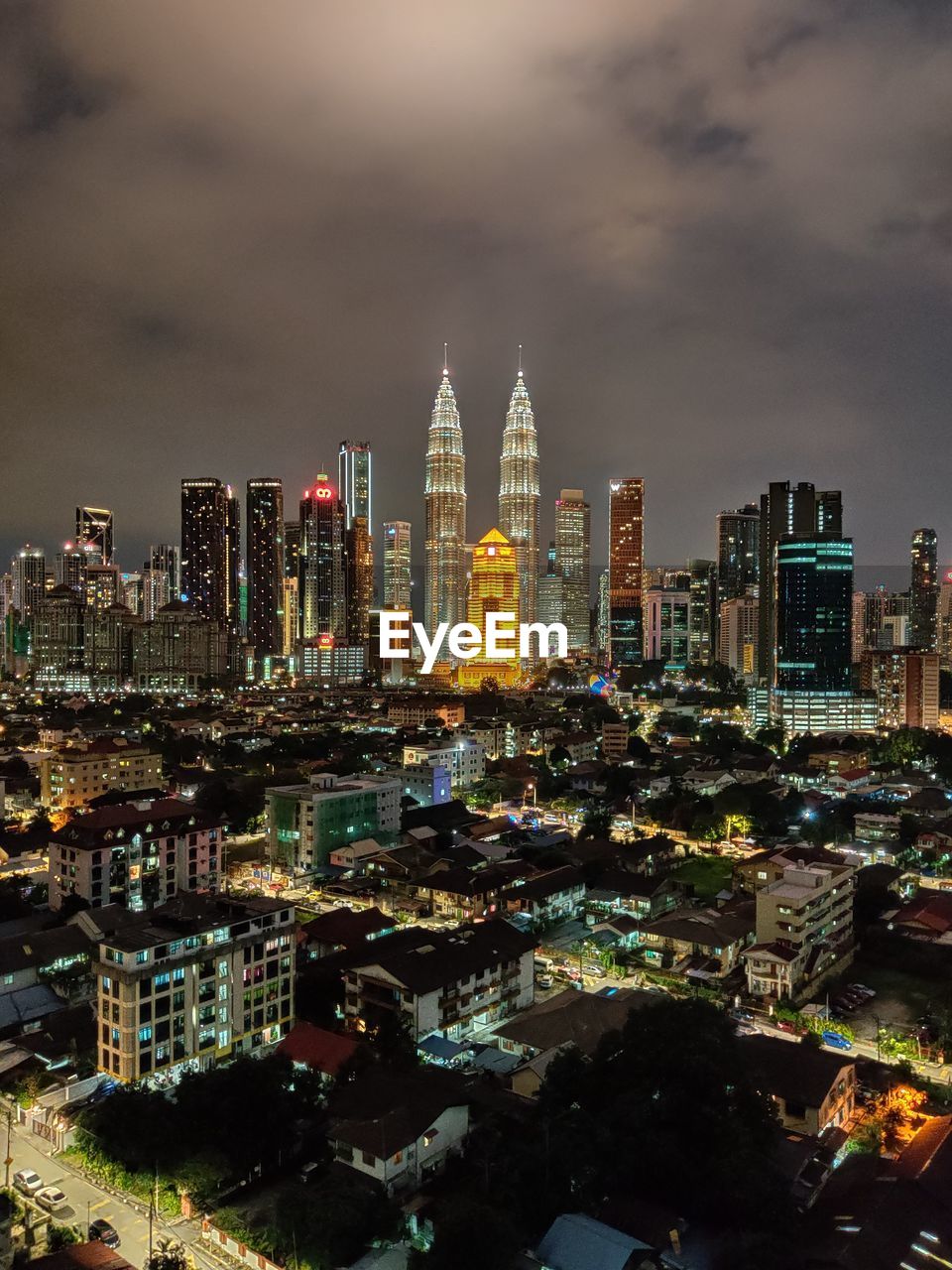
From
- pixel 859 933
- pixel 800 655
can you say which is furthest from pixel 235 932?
pixel 800 655

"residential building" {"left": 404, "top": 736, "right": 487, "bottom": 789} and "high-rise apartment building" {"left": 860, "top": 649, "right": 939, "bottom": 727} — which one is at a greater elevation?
"high-rise apartment building" {"left": 860, "top": 649, "right": 939, "bottom": 727}

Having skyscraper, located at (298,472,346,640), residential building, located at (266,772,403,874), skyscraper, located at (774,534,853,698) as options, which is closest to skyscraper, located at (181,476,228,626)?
skyscraper, located at (298,472,346,640)

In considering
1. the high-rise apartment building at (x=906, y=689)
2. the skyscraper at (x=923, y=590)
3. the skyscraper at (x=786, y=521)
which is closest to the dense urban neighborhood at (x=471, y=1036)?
the high-rise apartment building at (x=906, y=689)

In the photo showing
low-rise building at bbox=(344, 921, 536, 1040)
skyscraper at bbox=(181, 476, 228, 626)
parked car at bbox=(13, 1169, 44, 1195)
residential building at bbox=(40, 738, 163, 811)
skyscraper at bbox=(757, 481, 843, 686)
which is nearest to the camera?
parked car at bbox=(13, 1169, 44, 1195)

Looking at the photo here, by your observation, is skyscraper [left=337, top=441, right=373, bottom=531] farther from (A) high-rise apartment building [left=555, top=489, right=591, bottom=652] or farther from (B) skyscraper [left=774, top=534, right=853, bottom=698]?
(B) skyscraper [left=774, top=534, right=853, bottom=698]

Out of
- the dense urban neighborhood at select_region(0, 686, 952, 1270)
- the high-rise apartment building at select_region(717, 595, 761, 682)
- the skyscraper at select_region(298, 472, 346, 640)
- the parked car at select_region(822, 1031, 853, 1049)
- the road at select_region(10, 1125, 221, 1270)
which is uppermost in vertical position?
the skyscraper at select_region(298, 472, 346, 640)

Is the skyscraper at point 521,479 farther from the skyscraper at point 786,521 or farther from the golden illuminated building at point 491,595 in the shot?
the skyscraper at point 786,521

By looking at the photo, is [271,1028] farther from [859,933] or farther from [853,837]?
[853,837]
